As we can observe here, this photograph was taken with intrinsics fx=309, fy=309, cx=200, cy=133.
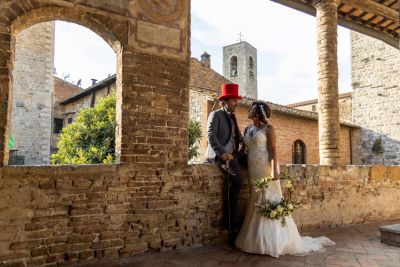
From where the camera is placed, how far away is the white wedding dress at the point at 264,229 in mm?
3717

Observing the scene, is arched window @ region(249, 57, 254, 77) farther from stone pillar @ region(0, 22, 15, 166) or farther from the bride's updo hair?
stone pillar @ region(0, 22, 15, 166)

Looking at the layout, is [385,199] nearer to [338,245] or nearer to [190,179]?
[338,245]

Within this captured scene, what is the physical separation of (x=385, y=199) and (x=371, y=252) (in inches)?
110

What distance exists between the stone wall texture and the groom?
13672 mm

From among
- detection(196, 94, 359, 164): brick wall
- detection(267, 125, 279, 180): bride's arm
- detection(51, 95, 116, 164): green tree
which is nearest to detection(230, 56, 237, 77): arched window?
detection(196, 94, 359, 164): brick wall

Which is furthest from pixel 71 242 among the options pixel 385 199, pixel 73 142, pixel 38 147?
pixel 38 147

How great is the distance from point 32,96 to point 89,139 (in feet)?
A: 33.4

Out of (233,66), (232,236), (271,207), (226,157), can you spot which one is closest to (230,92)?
(226,157)

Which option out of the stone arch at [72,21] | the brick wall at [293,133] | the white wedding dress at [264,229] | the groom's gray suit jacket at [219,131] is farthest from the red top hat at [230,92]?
the brick wall at [293,133]

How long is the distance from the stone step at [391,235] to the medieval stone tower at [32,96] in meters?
15.3

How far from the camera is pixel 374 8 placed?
7676 millimetres

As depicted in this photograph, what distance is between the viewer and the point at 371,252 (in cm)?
391

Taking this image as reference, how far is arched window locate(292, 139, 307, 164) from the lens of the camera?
49.5ft

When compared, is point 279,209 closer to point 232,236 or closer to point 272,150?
point 272,150
